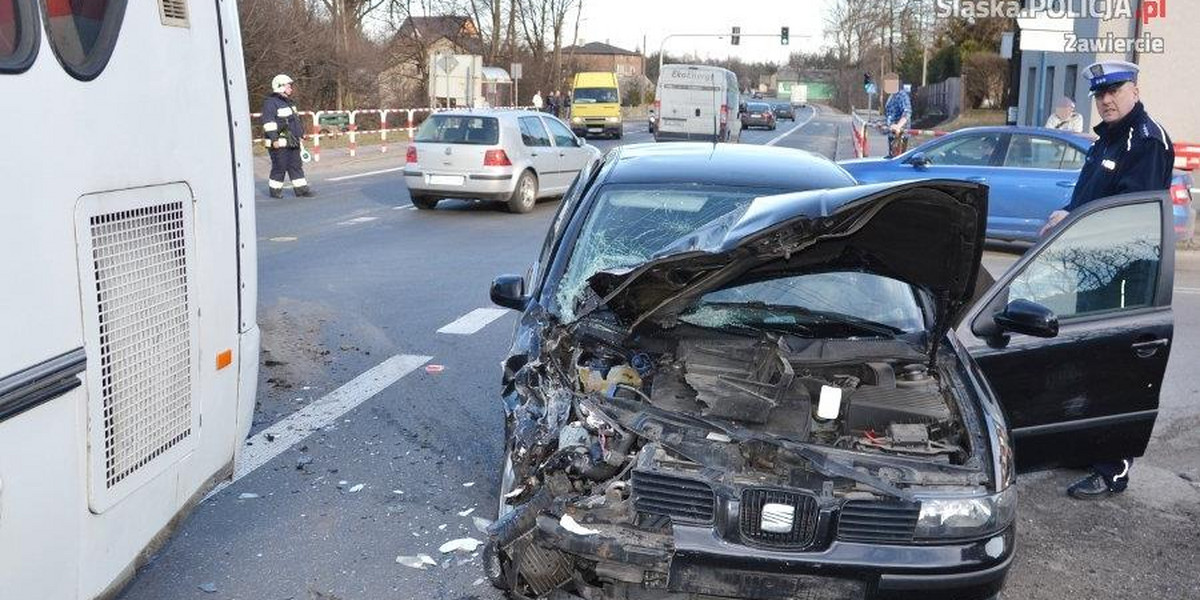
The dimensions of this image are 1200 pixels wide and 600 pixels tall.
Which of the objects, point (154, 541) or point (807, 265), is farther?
point (807, 265)

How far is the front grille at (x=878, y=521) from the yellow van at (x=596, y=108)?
136 feet

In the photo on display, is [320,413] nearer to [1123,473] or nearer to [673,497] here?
[673,497]

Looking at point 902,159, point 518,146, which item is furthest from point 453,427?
point 518,146

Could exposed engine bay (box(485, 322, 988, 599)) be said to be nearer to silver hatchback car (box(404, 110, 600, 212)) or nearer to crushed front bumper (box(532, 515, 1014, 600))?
crushed front bumper (box(532, 515, 1014, 600))

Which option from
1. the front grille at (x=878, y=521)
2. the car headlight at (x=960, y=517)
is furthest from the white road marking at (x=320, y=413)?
the car headlight at (x=960, y=517)

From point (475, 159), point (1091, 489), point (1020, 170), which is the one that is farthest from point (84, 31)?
point (475, 159)

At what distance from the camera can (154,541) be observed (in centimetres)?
340

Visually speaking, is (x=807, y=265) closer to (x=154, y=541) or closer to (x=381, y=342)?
(x=154, y=541)

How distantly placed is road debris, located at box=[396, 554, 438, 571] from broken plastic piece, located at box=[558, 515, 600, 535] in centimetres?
117

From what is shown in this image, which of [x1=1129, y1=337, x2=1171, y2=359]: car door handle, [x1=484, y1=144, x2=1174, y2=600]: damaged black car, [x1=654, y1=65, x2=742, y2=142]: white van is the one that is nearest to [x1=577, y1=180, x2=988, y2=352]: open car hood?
[x1=484, y1=144, x2=1174, y2=600]: damaged black car

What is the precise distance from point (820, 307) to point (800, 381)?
1.75 feet

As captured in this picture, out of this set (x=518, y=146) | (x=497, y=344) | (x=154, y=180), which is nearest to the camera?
(x=154, y=180)

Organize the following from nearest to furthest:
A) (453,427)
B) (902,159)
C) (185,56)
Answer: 1. (185,56)
2. (453,427)
3. (902,159)

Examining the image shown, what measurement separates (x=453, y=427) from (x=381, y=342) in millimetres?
2226
